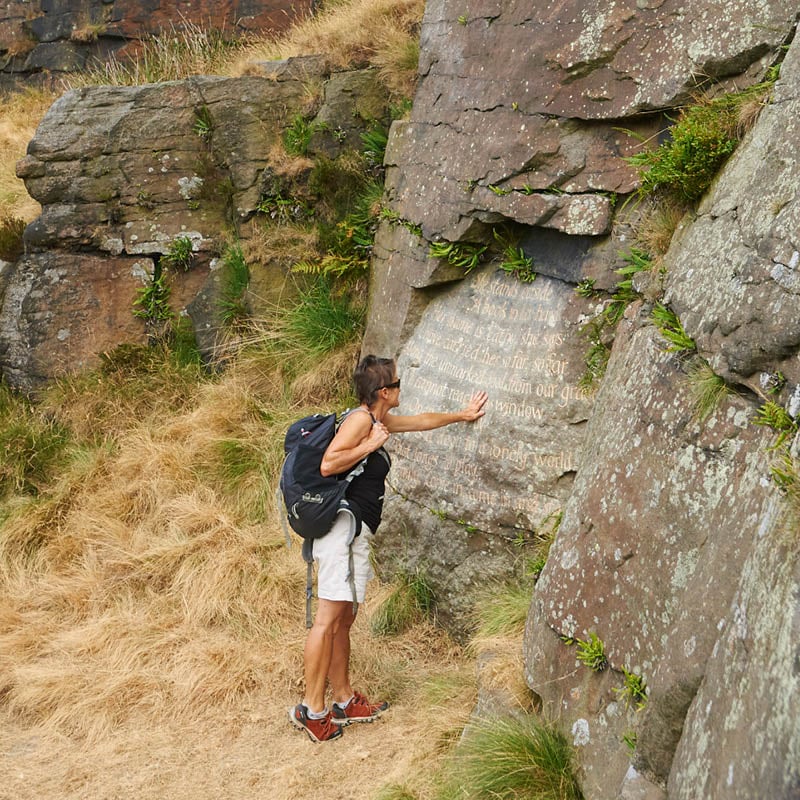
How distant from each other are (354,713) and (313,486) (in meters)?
1.29

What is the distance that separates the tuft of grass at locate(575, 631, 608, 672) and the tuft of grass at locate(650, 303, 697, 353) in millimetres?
1208

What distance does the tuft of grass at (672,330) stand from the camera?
4039mm

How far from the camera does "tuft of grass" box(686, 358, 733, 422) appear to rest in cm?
375

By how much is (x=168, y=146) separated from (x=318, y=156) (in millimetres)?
1326

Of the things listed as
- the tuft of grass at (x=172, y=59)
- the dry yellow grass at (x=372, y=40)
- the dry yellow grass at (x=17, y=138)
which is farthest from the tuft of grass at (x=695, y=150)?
the dry yellow grass at (x=17, y=138)

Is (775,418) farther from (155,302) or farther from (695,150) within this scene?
(155,302)

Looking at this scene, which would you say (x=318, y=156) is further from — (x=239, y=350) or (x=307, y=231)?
(x=239, y=350)

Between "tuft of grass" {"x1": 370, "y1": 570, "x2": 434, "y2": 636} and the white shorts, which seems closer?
the white shorts

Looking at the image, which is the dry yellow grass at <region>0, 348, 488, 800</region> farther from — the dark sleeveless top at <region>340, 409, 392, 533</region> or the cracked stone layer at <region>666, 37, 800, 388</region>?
the cracked stone layer at <region>666, 37, 800, 388</region>

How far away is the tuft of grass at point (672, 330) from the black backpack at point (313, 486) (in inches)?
61.3

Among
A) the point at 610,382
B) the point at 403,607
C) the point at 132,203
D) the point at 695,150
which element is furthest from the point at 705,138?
the point at 132,203

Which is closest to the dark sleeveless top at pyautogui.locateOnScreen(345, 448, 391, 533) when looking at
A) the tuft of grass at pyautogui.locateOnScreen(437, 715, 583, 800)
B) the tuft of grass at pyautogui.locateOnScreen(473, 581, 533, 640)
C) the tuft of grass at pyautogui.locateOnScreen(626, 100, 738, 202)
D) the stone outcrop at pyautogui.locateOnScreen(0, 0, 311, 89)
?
the tuft of grass at pyautogui.locateOnScreen(473, 581, 533, 640)

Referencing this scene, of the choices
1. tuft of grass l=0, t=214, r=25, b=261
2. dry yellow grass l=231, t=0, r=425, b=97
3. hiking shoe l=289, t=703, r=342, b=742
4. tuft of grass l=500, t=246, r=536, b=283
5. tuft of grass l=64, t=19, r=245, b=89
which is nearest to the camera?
hiking shoe l=289, t=703, r=342, b=742

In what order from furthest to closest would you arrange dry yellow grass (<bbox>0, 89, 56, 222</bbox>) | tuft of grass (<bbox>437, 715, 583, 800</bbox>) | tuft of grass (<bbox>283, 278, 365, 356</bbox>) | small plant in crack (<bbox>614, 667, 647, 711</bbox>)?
dry yellow grass (<bbox>0, 89, 56, 222</bbox>) → tuft of grass (<bbox>283, 278, 365, 356</bbox>) → tuft of grass (<bbox>437, 715, 583, 800</bbox>) → small plant in crack (<bbox>614, 667, 647, 711</bbox>)
